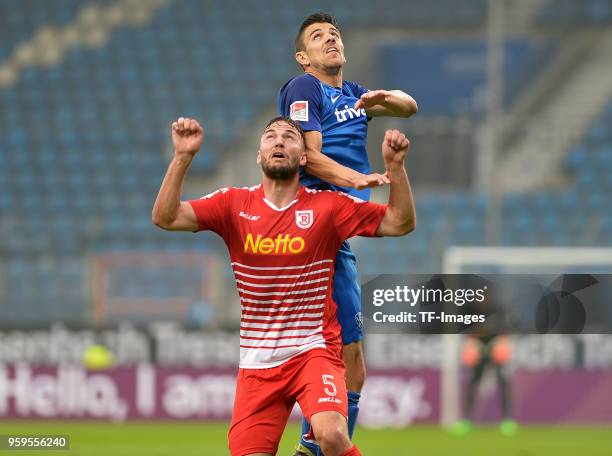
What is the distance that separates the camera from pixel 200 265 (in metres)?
18.7

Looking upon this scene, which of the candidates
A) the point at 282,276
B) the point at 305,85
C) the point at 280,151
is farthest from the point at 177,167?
the point at 305,85

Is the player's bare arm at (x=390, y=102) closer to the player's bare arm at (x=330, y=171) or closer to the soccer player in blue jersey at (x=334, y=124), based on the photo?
the soccer player in blue jersey at (x=334, y=124)

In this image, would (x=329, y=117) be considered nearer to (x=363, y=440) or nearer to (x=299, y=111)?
(x=299, y=111)

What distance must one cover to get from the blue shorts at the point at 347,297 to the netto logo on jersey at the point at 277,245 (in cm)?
63

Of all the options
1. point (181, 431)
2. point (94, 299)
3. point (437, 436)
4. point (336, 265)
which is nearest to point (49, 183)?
point (94, 299)

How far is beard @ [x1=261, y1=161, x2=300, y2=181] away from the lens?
246 inches

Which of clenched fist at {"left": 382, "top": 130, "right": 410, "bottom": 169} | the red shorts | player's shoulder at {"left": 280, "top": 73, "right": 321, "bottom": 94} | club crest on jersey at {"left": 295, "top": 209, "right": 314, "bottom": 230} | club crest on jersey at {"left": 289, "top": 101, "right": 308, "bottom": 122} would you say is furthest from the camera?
player's shoulder at {"left": 280, "top": 73, "right": 321, "bottom": 94}

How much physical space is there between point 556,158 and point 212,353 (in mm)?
8463

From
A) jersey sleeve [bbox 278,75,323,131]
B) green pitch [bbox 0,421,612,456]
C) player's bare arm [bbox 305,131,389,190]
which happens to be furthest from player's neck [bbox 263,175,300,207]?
green pitch [bbox 0,421,612,456]

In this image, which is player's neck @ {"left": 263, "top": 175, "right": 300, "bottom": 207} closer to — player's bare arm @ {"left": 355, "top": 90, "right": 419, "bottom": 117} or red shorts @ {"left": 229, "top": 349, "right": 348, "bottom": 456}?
player's bare arm @ {"left": 355, "top": 90, "right": 419, "bottom": 117}

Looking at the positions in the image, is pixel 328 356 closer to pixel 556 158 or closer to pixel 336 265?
pixel 336 265

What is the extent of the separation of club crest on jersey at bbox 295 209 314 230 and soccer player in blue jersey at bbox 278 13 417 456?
33 centimetres

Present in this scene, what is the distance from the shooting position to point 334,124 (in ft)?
22.6

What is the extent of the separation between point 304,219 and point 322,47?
43.0 inches
